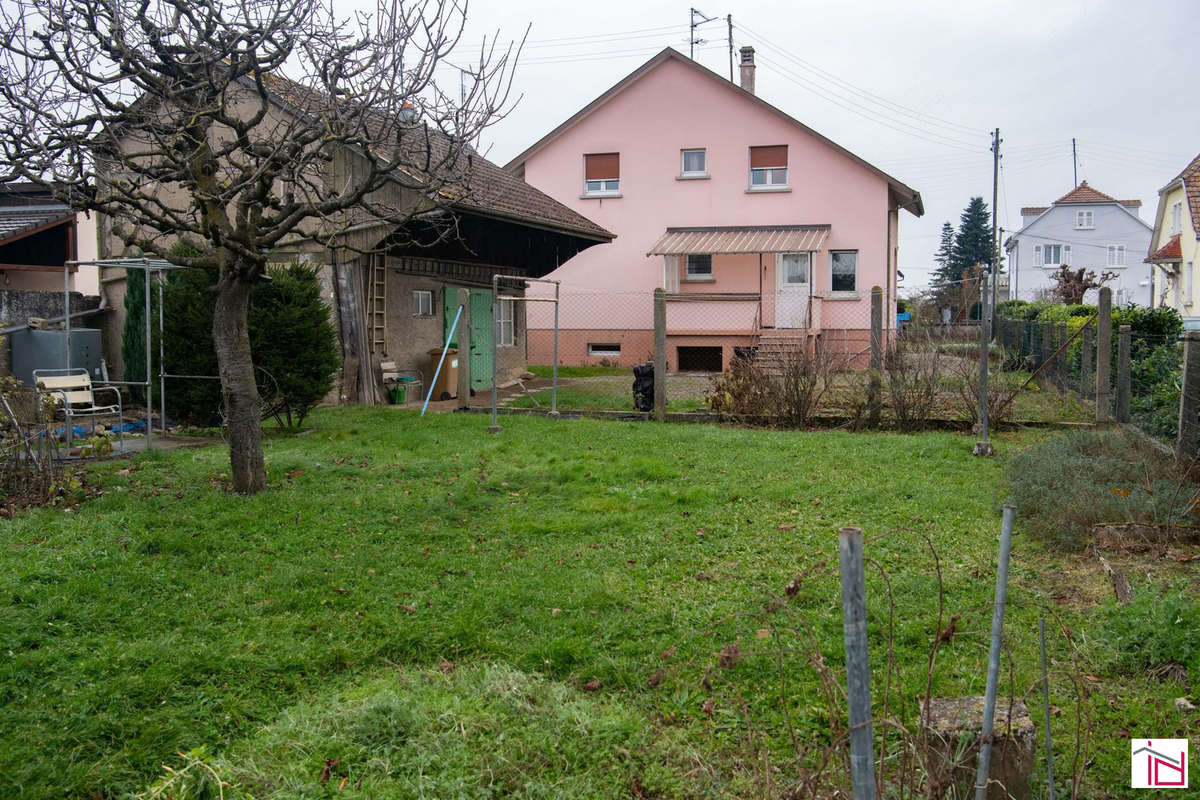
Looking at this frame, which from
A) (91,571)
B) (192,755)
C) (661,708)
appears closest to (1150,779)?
(661,708)

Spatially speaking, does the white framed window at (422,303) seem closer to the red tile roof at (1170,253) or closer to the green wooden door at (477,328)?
the green wooden door at (477,328)

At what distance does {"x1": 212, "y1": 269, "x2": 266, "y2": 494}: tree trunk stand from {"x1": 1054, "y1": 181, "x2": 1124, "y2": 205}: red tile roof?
216 ft

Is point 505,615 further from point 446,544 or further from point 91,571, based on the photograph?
point 91,571

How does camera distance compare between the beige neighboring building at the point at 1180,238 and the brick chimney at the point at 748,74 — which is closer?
the brick chimney at the point at 748,74

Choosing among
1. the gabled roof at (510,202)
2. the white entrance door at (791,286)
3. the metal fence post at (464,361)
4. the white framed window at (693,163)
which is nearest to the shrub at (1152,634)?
the metal fence post at (464,361)

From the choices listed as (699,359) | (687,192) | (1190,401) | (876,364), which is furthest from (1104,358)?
(687,192)

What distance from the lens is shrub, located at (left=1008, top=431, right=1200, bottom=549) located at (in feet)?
21.2

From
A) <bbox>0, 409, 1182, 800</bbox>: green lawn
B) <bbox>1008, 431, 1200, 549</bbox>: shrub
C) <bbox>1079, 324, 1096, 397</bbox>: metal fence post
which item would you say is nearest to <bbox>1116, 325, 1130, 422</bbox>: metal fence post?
<bbox>1079, 324, 1096, 397</bbox>: metal fence post

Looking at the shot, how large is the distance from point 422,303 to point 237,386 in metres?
9.40

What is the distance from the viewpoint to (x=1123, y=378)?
11.8 metres

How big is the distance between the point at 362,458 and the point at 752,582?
5767 millimetres

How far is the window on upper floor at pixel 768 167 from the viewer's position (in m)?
26.1

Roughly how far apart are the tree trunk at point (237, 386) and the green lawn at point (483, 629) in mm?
315

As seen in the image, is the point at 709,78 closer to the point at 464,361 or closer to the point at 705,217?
the point at 705,217
